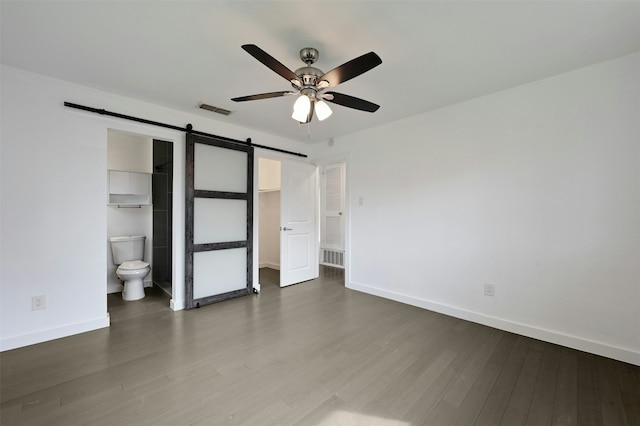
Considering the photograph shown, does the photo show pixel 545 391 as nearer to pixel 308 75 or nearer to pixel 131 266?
pixel 308 75

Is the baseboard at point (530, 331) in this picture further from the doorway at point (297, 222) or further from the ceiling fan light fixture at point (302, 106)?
the ceiling fan light fixture at point (302, 106)

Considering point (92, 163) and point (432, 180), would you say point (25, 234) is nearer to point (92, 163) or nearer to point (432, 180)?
point (92, 163)

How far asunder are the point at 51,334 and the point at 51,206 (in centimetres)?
120

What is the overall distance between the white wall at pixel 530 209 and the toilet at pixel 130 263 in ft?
11.2

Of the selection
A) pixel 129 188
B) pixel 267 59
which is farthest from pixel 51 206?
pixel 267 59

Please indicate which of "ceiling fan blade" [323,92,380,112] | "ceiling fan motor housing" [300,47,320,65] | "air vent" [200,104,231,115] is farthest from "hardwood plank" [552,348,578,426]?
"air vent" [200,104,231,115]

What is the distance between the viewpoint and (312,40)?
189 cm

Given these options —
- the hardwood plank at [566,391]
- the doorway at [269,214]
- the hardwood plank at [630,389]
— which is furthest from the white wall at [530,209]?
the doorway at [269,214]

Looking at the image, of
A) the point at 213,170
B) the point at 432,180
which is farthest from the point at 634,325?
the point at 213,170

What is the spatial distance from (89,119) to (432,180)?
12.6 ft

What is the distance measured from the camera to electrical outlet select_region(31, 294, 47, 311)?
93.8 inches

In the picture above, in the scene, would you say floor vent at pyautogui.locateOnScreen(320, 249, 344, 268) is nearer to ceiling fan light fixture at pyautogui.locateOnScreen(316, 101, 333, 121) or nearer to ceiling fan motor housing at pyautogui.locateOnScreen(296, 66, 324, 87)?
ceiling fan light fixture at pyautogui.locateOnScreen(316, 101, 333, 121)

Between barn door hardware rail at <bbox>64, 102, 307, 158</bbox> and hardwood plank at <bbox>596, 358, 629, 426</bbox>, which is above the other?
barn door hardware rail at <bbox>64, 102, 307, 158</bbox>

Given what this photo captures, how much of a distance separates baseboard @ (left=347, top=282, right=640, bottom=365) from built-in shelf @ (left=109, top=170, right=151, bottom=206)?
395 cm
